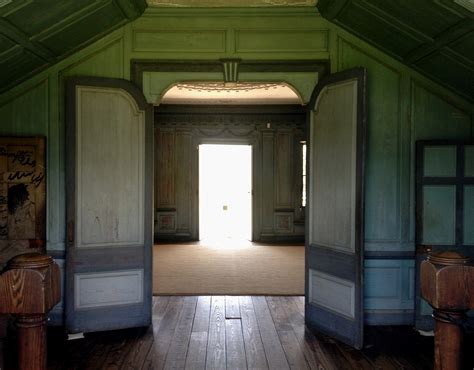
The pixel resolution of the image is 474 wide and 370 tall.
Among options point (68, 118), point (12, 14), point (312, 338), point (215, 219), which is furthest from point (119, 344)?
point (215, 219)

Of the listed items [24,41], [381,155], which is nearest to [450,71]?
[381,155]

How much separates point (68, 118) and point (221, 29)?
165 centimetres

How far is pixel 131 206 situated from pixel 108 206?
21cm

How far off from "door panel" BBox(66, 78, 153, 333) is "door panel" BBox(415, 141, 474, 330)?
253 cm

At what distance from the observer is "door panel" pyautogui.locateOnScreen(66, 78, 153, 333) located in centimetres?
377

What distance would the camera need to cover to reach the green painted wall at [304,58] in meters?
3.95

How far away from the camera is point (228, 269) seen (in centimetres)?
651

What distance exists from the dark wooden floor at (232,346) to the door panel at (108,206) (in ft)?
0.78

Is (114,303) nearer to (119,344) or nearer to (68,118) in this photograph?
(119,344)

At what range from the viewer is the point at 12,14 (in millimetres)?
2799

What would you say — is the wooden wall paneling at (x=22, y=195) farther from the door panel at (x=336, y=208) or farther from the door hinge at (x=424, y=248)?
the door hinge at (x=424, y=248)

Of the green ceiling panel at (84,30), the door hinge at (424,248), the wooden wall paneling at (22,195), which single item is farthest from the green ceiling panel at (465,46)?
the wooden wall paneling at (22,195)

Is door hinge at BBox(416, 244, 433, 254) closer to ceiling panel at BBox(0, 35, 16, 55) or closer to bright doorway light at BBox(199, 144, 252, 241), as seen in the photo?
ceiling panel at BBox(0, 35, 16, 55)

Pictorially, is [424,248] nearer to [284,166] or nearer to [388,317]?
[388,317]
